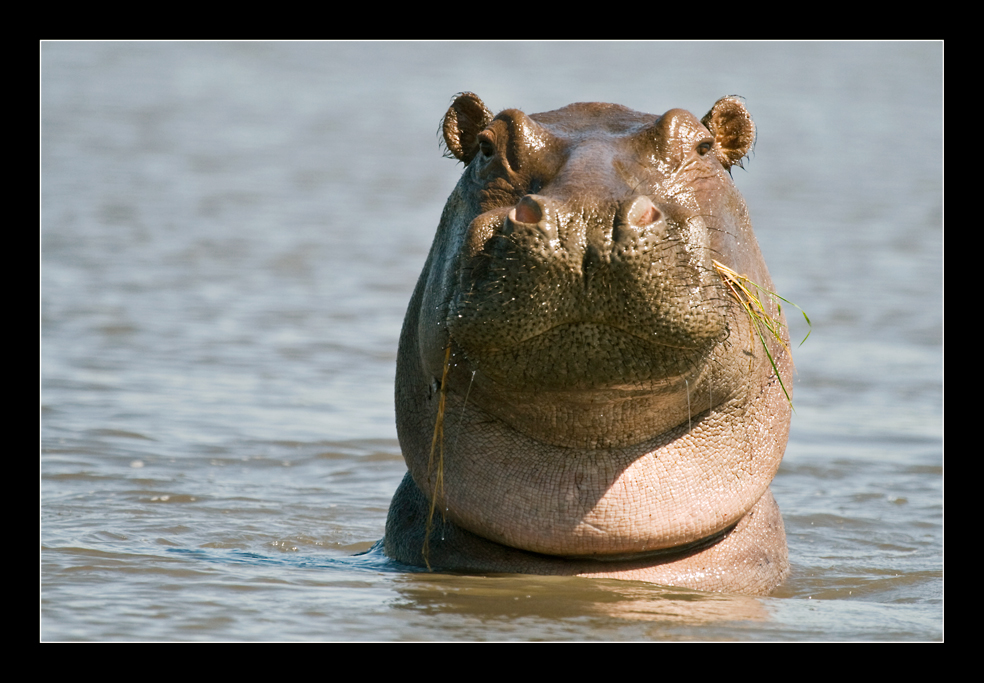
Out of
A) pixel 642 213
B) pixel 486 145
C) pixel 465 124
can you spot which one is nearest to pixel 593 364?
pixel 642 213

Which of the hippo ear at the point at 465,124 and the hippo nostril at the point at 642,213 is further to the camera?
the hippo ear at the point at 465,124

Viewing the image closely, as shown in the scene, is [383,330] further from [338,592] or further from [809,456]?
[338,592]

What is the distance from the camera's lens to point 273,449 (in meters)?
10.8

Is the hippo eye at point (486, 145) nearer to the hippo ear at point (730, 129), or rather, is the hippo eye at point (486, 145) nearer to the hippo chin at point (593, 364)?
the hippo chin at point (593, 364)

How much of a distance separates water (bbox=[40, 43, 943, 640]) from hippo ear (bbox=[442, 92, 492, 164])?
196 centimetres

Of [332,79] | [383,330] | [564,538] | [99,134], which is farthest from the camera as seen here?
[332,79]

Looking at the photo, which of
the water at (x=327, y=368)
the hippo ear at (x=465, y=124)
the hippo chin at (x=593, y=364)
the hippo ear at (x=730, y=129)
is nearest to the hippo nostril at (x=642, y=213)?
the hippo chin at (x=593, y=364)

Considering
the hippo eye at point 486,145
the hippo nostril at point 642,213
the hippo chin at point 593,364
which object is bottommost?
the hippo chin at point 593,364

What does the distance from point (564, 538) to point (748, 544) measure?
1.03 m

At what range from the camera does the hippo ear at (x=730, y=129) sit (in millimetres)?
6695

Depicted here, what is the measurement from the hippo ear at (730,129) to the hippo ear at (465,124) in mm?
1017

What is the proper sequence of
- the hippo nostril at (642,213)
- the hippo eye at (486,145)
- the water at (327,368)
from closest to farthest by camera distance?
the hippo nostril at (642,213) → the water at (327,368) → the hippo eye at (486,145)

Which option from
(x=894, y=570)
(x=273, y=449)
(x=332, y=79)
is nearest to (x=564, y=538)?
(x=894, y=570)

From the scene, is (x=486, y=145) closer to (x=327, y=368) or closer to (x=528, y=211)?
(x=528, y=211)
